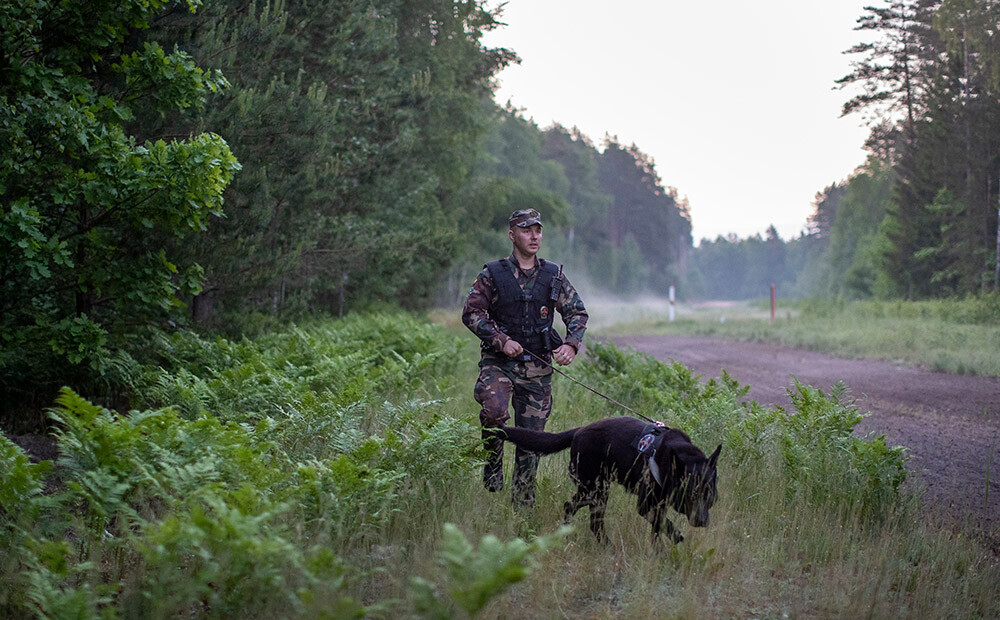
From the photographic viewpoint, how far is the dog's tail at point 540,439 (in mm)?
5059

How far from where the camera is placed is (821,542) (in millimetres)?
4938

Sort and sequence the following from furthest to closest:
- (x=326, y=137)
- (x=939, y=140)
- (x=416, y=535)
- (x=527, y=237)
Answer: (x=939, y=140) < (x=326, y=137) < (x=527, y=237) < (x=416, y=535)

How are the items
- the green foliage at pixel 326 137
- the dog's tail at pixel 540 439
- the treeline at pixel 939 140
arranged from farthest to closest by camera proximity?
the treeline at pixel 939 140
the green foliage at pixel 326 137
the dog's tail at pixel 540 439

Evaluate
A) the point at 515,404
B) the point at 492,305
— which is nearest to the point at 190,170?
the point at 492,305

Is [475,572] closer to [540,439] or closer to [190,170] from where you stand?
[540,439]

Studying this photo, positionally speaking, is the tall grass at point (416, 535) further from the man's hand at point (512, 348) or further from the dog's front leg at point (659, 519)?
the man's hand at point (512, 348)

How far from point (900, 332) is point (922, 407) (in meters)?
10.1

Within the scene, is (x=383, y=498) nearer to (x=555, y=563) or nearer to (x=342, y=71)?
(x=555, y=563)

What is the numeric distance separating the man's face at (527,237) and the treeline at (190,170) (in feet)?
9.33

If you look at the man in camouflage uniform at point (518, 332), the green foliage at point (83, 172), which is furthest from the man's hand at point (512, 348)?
the green foliage at point (83, 172)

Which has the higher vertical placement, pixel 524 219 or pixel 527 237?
pixel 524 219

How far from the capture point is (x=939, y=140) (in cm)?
3042

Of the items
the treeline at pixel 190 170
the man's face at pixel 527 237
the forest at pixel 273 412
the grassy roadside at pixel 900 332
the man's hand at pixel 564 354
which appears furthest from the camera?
the grassy roadside at pixel 900 332

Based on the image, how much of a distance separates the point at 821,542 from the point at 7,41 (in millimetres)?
7462
